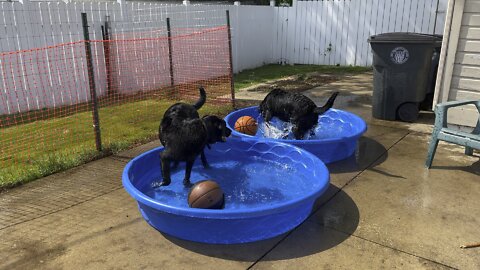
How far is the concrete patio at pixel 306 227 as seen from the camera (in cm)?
304

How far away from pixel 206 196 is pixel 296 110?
7.92 ft

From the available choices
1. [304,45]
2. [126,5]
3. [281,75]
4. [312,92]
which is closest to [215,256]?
[312,92]

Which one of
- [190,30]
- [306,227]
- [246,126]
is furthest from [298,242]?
[190,30]

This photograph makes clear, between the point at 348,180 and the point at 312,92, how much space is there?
5.55m

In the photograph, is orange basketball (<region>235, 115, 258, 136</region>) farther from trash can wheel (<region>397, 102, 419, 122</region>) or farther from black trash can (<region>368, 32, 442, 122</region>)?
trash can wheel (<region>397, 102, 419, 122</region>)

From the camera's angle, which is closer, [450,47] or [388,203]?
[388,203]

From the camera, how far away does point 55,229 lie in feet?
11.6

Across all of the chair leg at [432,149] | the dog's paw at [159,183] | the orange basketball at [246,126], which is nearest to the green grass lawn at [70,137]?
the dog's paw at [159,183]

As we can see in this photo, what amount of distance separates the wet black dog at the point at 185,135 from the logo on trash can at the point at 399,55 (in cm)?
396

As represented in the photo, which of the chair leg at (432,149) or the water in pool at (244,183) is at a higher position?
the chair leg at (432,149)

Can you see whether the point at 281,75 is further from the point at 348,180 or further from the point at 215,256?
the point at 215,256

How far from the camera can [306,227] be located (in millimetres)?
3525

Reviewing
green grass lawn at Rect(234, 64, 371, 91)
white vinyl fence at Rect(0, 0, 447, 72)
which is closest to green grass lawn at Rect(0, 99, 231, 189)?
white vinyl fence at Rect(0, 0, 447, 72)

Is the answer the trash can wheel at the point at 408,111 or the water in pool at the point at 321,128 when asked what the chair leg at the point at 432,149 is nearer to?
the water in pool at the point at 321,128
